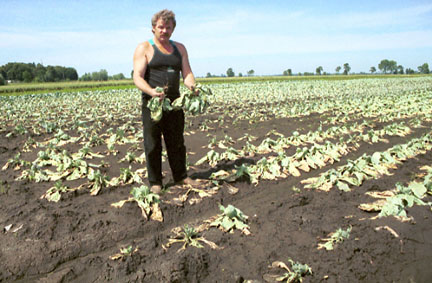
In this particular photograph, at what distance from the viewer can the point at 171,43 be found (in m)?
4.85

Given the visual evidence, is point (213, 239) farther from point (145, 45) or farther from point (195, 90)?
point (145, 45)

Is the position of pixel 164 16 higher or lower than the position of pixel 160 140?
higher

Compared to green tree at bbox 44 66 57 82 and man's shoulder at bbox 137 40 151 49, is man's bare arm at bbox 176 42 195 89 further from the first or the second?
green tree at bbox 44 66 57 82

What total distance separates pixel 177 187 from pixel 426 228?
3.52 m

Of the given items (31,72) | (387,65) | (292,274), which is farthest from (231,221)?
(387,65)

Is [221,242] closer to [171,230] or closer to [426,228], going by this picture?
[171,230]

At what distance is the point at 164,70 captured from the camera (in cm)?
473

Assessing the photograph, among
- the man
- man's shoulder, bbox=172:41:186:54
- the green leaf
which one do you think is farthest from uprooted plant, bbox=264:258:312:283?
man's shoulder, bbox=172:41:186:54

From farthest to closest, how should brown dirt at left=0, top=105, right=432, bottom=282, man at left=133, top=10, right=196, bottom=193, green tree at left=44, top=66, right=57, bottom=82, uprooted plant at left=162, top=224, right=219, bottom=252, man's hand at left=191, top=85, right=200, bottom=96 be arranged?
green tree at left=44, top=66, right=57, bottom=82, man's hand at left=191, top=85, right=200, bottom=96, man at left=133, top=10, right=196, bottom=193, uprooted plant at left=162, top=224, right=219, bottom=252, brown dirt at left=0, top=105, right=432, bottom=282

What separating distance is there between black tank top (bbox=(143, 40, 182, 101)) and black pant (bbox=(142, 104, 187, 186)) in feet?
1.09

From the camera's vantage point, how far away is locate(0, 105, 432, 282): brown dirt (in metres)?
3.29

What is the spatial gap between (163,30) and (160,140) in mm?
1621

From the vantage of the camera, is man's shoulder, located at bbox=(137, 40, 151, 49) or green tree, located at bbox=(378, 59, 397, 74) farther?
green tree, located at bbox=(378, 59, 397, 74)

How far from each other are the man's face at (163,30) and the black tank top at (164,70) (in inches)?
5.8
